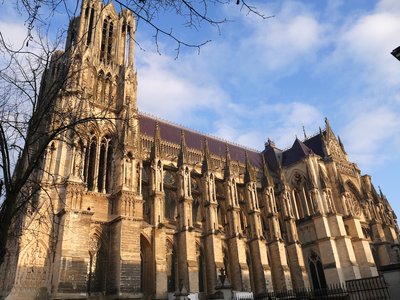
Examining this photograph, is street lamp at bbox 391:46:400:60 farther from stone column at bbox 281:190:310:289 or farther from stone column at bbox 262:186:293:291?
stone column at bbox 281:190:310:289

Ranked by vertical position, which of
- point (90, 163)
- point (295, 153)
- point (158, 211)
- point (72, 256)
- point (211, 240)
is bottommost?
point (72, 256)

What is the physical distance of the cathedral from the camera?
16.9m

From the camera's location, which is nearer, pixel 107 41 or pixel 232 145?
pixel 107 41

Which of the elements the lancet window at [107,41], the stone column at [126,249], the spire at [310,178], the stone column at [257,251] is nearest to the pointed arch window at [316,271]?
the spire at [310,178]

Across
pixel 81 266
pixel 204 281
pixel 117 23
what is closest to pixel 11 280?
pixel 81 266

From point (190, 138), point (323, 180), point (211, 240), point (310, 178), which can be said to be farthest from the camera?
point (190, 138)

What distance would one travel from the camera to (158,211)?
22984mm

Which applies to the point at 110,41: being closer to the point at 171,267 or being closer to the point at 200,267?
the point at 171,267

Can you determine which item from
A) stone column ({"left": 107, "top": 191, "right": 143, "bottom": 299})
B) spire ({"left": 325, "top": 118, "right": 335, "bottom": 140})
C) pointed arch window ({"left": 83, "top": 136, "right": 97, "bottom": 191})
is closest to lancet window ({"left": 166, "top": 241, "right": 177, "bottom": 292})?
stone column ({"left": 107, "top": 191, "right": 143, "bottom": 299})

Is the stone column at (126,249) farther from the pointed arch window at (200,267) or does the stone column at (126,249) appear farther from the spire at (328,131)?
the spire at (328,131)

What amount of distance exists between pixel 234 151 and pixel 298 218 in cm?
1057

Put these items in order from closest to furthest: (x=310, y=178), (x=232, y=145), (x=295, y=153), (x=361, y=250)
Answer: (x=361, y=250), (x=310, y=178), (x=295, y=153), (x=232, y=145)

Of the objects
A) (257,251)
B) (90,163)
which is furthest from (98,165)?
(257,251)

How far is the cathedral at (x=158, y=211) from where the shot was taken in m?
16.9
